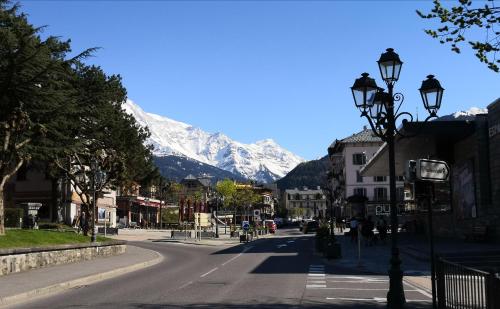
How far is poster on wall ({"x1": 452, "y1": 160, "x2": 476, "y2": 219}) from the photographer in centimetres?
3334

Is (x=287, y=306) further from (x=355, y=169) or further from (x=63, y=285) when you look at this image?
(x=355, y=169)

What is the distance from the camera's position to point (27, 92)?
26.6 m

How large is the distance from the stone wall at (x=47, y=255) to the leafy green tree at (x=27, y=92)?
260cm

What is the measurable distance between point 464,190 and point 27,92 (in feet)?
81.7

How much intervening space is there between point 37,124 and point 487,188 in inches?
926

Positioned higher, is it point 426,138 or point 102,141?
point 102,141

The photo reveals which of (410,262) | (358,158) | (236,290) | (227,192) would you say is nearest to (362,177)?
(358,158)

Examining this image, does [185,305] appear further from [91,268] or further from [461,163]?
[461,163]

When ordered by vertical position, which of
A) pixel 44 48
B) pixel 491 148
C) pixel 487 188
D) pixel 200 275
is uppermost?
pixel 44 48

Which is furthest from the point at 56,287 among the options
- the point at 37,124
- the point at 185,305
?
the point at 37,124

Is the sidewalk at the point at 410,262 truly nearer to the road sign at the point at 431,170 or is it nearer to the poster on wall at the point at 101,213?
the road sign at the point at 431,170

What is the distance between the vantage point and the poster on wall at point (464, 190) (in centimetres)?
3334

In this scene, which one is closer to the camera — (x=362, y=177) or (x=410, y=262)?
(x=410, y=262)

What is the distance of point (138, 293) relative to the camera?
15.6 m
